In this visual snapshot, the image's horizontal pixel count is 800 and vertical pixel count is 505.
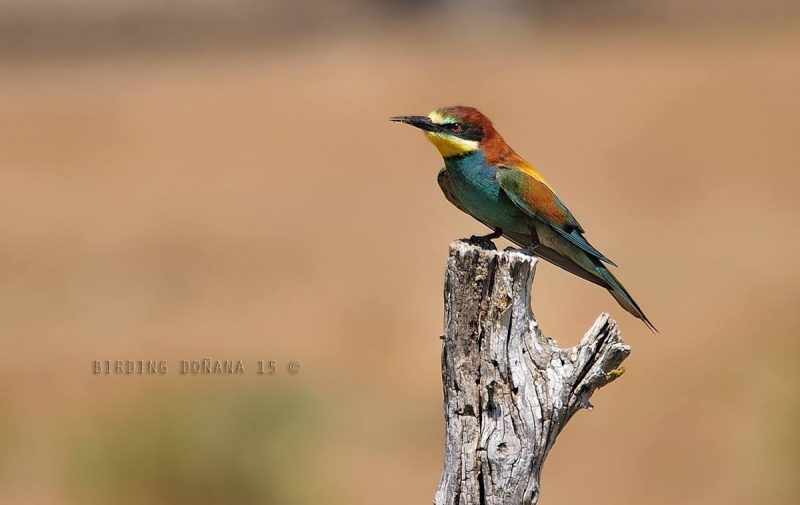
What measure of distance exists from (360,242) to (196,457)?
163 inches

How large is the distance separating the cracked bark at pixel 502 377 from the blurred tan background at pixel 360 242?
419 cm

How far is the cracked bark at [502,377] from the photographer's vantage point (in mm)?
3268

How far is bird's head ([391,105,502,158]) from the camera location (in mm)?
4602

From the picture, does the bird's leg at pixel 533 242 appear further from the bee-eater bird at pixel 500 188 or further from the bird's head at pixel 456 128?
the bird's head at pixel 456 128

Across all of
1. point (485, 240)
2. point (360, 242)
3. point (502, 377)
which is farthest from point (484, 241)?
point (360, 242)

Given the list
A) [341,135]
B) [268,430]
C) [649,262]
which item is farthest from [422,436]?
[341,135]

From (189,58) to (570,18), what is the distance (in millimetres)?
6236

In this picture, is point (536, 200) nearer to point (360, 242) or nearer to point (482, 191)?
point (482, 191)

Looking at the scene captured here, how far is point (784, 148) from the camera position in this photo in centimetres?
Result: 1332

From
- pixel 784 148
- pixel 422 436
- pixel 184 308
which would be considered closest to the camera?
pixel 422 436

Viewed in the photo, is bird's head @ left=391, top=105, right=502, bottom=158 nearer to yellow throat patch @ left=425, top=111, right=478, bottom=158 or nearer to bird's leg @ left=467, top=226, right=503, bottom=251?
yellow throat patch @ left=425, top=111, right=478, bottom=158

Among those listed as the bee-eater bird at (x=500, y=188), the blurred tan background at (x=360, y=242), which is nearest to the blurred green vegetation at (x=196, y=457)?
→ the blurred tan background at (x=360, y=242)

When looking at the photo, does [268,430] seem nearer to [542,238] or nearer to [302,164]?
[542,238]

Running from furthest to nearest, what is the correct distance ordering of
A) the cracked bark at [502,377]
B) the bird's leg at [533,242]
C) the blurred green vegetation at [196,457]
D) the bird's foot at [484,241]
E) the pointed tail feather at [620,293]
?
the blurred green vegetation at [196,457] → the bird's leg at [533,242] → the pointed tail feather at [620,293] → the bird's foot at [484,241] → the cracked bark at [502,377]
